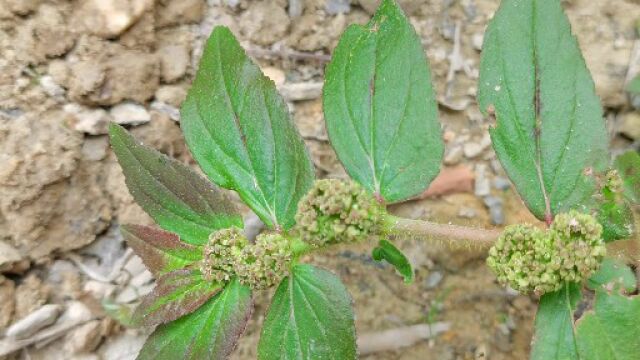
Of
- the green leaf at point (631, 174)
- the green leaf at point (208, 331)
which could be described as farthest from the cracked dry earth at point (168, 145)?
the green leaf at point (208, 331)

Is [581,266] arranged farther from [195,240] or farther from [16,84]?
[16,84]

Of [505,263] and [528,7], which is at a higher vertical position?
[528,7]

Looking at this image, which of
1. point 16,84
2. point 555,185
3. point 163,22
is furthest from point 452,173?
point 16,84

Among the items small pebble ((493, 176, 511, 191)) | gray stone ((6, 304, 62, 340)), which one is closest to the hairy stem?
small pebble ((493, 176, 511, 191))

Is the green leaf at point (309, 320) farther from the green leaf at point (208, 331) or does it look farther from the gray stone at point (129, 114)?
the gray stone at point (129, 114)

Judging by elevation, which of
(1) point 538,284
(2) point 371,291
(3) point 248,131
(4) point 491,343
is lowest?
(4) point 491,343

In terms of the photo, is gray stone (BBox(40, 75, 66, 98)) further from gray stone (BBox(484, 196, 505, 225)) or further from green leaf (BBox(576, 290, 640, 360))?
green leaf (BBox(576, 290, 640, 360))

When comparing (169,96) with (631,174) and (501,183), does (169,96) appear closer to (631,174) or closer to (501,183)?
(501,183)

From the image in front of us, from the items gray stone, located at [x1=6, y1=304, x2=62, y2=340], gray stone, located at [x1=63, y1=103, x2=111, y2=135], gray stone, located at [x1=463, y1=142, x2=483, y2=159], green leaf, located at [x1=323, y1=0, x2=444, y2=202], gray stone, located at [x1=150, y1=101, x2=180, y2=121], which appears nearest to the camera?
green leaf, located at [x1=323, y1=0, x2=444, y2=202]

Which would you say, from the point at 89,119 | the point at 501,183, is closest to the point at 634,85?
the point at 501,183
